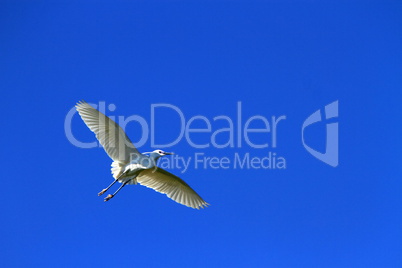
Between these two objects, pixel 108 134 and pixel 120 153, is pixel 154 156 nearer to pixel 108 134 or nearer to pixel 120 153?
pixel 120 153

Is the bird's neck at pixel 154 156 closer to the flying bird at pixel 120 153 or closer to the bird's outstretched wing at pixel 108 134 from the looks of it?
the flying bird at pixel 120 153

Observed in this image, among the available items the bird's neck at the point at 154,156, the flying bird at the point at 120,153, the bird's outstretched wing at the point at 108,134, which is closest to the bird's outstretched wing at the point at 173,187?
→ the flying bird at the point at 120,153

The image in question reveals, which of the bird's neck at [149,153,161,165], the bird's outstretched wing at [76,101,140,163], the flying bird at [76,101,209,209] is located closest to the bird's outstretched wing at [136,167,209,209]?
the flying bird at [76,101,209,209]

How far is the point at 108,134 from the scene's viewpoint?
14.3m

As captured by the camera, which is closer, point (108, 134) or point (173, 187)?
point (108, 134)

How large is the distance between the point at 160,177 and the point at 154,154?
1.01 meters

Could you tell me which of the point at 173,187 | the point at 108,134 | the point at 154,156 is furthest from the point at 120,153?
the point at 173,187

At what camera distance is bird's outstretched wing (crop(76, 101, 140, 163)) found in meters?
14.1

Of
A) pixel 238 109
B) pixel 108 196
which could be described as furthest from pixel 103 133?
pixel 238 109

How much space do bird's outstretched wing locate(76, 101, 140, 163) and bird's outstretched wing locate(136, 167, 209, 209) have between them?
1057 millimetres

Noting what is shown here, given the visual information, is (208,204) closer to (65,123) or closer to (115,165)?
(115,165)

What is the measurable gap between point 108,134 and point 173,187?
2.52 metres

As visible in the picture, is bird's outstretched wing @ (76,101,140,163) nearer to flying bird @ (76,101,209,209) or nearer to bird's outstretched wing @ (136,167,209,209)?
flying bird @ (76,101,209,209)

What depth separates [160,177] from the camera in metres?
15.4
